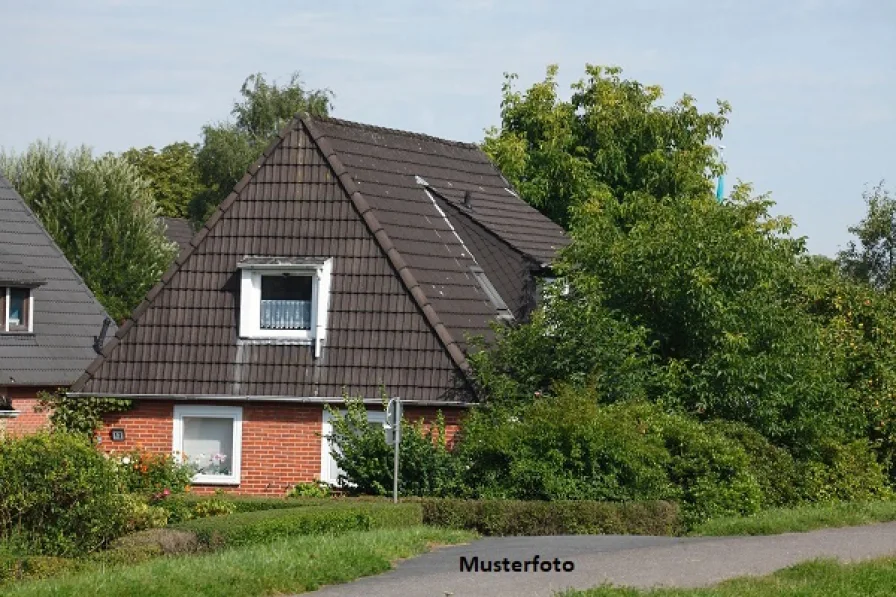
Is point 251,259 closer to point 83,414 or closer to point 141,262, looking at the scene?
point 83,414

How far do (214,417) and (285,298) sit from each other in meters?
2.45

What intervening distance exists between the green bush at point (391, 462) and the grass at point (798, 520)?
426 centimetres

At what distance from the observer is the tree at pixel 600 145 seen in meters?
44.0

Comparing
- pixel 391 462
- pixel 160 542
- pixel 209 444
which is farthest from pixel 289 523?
pixel 209 444

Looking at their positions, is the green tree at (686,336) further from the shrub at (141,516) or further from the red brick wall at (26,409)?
the red brick wall at (26,409)

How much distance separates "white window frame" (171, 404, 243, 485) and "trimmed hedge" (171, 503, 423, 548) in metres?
7.81

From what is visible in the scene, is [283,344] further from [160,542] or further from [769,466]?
[160,542]

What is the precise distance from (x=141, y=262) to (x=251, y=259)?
21.6m

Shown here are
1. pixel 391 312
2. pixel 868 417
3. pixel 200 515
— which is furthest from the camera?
pixel 868 417

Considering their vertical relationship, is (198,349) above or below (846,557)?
above

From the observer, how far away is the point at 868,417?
32.6 meters

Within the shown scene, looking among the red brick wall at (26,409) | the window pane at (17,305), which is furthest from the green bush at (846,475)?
the window pane at (17,305)

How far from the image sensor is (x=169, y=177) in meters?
84.4

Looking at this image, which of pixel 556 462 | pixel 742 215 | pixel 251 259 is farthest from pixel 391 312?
pixel 742 215
